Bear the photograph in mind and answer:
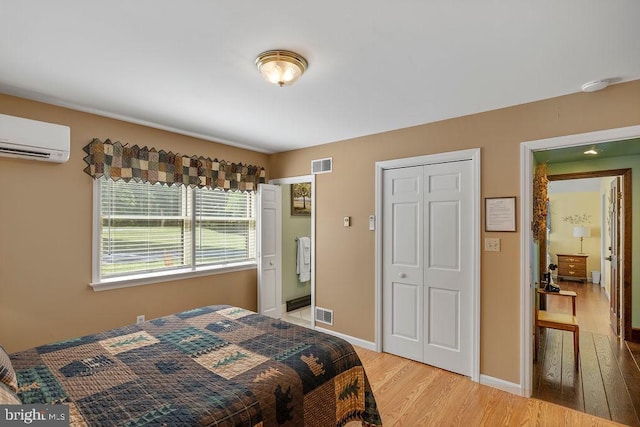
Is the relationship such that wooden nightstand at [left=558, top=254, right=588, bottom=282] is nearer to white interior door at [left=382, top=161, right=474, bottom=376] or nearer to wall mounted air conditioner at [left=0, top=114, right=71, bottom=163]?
white interior door at [left=382, top=161, right=474, bottom=376]

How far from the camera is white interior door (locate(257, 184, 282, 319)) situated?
13.9ft

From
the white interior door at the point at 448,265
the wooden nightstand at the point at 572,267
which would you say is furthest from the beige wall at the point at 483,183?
the wooden nightstand at the point at 572,267

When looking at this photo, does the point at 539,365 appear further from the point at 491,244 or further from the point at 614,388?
the point at 491,244

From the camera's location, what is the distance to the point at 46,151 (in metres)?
2.50

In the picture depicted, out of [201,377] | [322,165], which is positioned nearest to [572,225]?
[322,165]

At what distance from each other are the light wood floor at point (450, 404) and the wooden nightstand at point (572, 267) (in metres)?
6.52

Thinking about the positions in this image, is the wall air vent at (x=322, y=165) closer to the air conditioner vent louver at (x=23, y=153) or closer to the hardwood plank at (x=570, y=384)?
the air conditioner vent louver at (x=23, y=153)

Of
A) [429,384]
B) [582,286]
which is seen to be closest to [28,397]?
[429,384]

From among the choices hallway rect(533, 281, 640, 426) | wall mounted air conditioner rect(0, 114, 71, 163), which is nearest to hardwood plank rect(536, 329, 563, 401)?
hallway rect(533, 281, 640, 426)

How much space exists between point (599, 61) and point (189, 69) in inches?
102

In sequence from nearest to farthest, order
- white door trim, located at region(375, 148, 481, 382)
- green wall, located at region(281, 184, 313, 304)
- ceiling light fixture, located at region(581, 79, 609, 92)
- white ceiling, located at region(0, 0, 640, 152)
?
white ceiling, located at region(0, 0, 640, 152) → ceiling light fixture, located at region(581, 79, 609, 92) → white door trim, located at region(375, 148, 481, 382) → green wall, located at region(281, 184, 313, 304)

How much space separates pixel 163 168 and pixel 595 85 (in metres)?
3.80

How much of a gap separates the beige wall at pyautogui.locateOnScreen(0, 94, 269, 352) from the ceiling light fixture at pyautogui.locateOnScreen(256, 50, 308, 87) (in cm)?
196

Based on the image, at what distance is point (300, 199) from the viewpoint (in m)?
5.38
